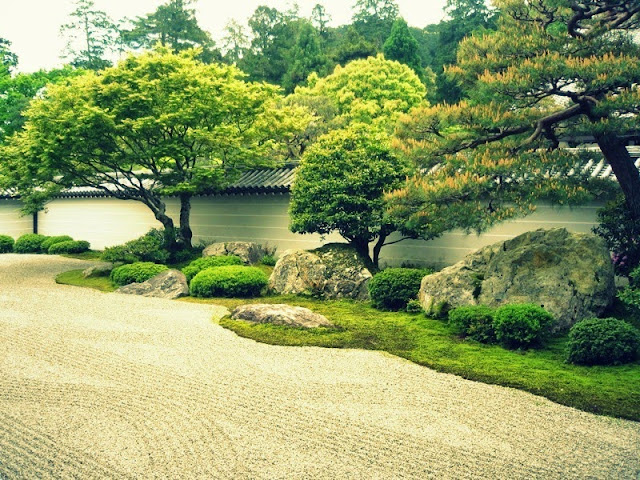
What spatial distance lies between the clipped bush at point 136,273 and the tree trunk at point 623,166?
9985 mm

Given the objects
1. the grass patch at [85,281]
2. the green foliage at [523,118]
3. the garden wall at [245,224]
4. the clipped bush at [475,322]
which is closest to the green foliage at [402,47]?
the garden wall at [245,224]

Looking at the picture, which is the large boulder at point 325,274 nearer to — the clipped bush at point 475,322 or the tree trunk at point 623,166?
the clipped bush at point 475,322

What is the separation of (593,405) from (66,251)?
71.6 ft

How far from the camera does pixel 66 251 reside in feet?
81.6

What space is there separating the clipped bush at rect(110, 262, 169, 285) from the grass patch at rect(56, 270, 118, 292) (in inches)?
10.3

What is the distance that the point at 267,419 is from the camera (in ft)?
21.3

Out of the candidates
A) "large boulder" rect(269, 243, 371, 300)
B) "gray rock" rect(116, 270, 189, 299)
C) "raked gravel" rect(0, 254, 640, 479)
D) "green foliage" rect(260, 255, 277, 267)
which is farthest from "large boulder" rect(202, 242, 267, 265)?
"raked gravel" rect(0, 254, 640, 479)

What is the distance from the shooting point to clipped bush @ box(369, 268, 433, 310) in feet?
39.9

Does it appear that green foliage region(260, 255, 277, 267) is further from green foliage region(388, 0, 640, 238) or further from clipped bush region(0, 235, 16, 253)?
clipped bush region(0, 235, 16, 253)

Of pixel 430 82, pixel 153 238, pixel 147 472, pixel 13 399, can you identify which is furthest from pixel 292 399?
pixel 430 82

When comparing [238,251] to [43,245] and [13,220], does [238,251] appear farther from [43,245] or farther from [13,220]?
[13,220]

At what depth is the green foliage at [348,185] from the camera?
13.9 metres

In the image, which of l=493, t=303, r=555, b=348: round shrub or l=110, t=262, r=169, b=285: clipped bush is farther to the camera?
l=110, t=262, r=169, b=285: clipped bush

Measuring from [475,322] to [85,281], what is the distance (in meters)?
10.9
